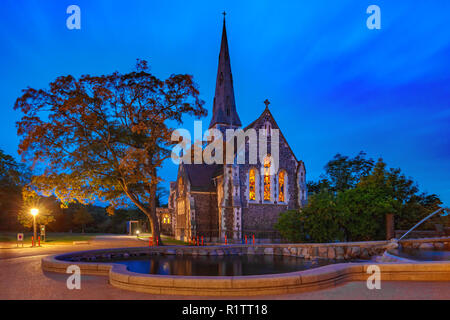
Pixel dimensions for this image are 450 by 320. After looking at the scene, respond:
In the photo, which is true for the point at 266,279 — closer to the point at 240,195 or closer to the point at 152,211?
the point at 152,211

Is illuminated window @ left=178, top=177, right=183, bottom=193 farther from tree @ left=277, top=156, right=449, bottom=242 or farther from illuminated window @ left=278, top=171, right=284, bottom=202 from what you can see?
tree @ left=277, top=156, right=449, bottom=242

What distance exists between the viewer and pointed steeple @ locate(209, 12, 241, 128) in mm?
43219

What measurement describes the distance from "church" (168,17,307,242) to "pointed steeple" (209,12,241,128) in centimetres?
763

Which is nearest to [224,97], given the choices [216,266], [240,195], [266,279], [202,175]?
[202,175]

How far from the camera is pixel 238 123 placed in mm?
44312

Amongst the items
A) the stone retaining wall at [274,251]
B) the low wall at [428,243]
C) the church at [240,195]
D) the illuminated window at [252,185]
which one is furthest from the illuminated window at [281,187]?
the stone retaining wall at [274,251]

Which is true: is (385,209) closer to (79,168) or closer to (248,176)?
(248,176)

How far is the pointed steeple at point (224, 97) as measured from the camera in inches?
1702

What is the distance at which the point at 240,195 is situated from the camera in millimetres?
32250

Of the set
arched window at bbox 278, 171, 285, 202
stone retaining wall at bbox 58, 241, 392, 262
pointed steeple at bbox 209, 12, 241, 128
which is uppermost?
pointed steeple at bbox 209, 12, 241, 128

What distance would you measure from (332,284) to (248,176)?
2450 cm

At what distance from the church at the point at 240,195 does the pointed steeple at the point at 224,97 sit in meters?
7.63

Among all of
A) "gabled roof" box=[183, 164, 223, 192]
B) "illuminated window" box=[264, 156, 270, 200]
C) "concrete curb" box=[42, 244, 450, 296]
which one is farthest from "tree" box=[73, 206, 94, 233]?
"concrete curb" box=[42, 244, 450, 296]

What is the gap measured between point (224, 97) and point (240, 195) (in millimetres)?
15844
